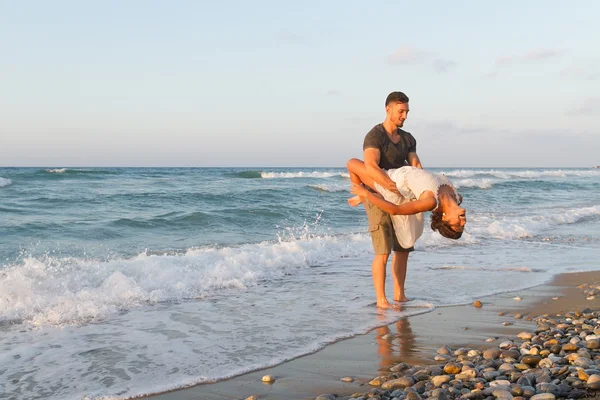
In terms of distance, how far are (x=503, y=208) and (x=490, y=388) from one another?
18.4 metres

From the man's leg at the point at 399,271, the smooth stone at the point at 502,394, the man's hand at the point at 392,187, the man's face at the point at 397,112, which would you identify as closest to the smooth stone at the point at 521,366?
the smooth stone at the point at 502,394

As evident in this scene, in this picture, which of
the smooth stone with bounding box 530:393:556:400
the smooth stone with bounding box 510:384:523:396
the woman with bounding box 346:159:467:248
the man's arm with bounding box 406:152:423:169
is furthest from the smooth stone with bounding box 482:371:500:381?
the man's arm with bounding box 406:152:423:169

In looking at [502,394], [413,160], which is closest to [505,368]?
[502,394]

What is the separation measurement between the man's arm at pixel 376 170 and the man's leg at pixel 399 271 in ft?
3.42

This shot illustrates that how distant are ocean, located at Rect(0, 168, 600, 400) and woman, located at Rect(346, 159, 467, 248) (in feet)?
3.55

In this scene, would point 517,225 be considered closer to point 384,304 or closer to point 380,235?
point 384,304

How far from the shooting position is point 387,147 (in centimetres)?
539

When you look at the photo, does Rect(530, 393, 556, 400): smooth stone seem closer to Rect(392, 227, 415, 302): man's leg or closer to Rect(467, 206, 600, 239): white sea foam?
Rect(392, 227, 415, 302): man's leg

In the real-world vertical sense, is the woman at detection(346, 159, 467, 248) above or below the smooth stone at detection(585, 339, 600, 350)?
above

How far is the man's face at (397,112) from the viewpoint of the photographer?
533 centimetres

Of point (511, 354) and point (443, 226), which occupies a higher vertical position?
point (443, 226)

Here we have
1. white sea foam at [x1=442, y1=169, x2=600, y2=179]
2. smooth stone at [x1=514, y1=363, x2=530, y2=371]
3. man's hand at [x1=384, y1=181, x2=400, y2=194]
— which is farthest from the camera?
white sea foam at [x1=442, y1=169, x2=600, y2=179]

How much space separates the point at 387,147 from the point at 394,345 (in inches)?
75.0

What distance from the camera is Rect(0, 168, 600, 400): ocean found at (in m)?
4.03
